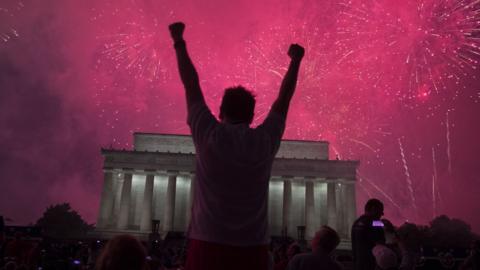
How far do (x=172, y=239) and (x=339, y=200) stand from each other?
2766cm

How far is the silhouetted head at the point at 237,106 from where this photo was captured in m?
4.33

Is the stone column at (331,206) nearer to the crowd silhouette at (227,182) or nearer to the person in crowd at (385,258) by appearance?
the person in crowd at (385,258)

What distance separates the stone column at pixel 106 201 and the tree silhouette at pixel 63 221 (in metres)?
48.5

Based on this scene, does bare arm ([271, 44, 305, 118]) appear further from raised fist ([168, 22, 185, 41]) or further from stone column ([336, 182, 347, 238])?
stone column ([336, 182, 347, 238])

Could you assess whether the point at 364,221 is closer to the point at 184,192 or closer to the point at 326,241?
the point at 326,241

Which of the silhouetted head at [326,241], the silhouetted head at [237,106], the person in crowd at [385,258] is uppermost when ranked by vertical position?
the silhouetted head at [237,106]

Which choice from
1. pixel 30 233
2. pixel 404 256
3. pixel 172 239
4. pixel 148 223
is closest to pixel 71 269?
pixel 30 233

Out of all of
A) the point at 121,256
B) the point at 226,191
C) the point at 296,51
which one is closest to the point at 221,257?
the point at 226,191

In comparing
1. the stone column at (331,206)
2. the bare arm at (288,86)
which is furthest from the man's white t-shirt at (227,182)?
the stone column at (331,206)

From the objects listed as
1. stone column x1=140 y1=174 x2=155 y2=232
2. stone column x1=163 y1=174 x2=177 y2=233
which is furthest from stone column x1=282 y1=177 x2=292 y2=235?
stone column x1=140 y1=174 x2=155 y2=232

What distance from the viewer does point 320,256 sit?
8195 millimetres

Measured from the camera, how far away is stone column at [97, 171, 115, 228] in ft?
215

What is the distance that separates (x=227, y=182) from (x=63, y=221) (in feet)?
401

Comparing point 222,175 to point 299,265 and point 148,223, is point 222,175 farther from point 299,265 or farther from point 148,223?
point 148,223
